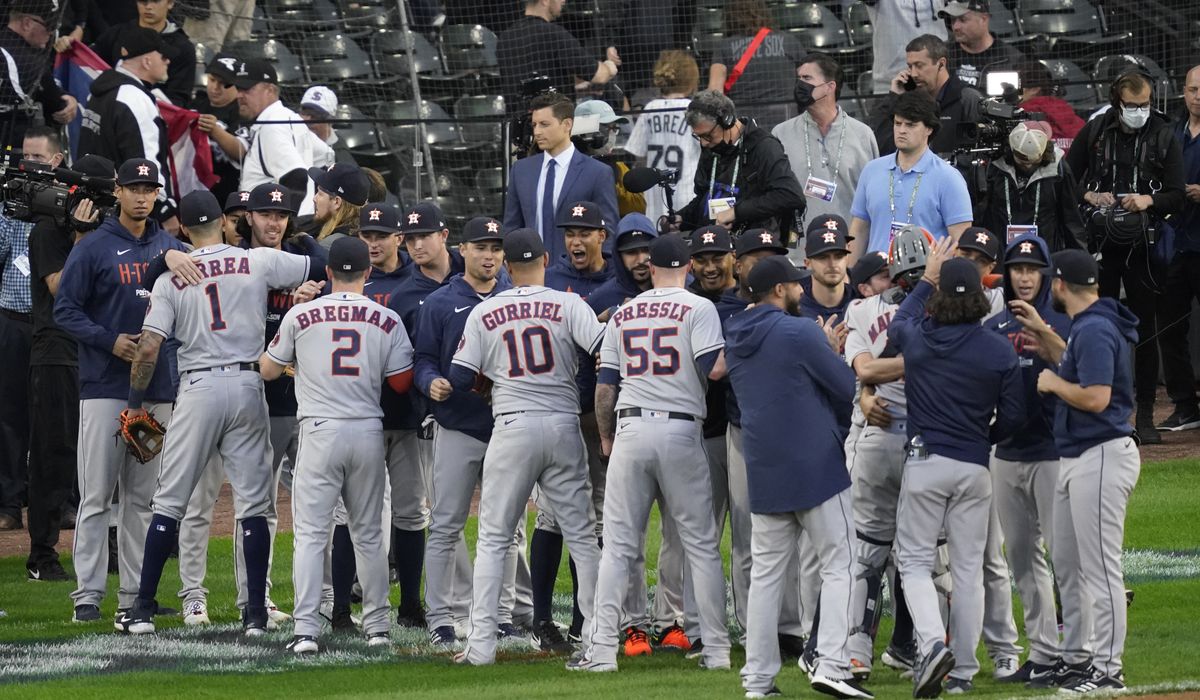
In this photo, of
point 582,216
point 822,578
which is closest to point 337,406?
point 582,216

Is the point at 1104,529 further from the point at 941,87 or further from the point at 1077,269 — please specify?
the point at 941,87

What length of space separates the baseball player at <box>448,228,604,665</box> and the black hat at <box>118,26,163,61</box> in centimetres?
543

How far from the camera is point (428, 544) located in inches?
364

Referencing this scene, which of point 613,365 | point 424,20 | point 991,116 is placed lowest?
point 613,365

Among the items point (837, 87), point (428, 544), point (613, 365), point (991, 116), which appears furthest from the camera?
point (837, 87)

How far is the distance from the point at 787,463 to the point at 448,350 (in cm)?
229

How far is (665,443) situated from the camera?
8320mm

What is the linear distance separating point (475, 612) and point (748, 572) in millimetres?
1402

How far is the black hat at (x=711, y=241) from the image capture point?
8.80m

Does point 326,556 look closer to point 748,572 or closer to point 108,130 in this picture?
point 748,572

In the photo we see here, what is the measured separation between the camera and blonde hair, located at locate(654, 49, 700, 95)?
522 inches

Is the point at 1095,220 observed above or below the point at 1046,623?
above

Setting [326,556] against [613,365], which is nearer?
[613,365]

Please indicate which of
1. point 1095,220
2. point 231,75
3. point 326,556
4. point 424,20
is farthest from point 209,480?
point 424,20
